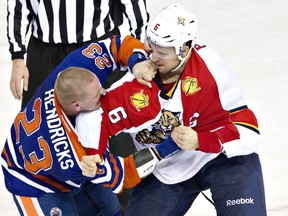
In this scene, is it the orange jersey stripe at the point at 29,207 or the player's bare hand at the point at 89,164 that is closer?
the player's bare hand at the point at 89,164

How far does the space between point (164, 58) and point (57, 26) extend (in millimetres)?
860

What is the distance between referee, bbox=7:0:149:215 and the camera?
4.37 meters

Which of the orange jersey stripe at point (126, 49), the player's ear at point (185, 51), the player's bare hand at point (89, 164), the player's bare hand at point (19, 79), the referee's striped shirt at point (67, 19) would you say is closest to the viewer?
the player's bare hand at point (89, 164)

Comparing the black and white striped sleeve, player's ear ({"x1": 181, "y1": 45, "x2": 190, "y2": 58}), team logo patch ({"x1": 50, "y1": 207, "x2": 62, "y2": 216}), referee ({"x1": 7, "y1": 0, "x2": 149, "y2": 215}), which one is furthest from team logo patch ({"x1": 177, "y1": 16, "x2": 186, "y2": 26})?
the black and white striped sleeve

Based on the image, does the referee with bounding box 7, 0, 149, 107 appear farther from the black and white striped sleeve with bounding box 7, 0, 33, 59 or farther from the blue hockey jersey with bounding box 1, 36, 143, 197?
the blue hockey jersey with bounding box 1, 36, 143, 197

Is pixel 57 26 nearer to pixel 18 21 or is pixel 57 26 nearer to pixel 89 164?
pixel 18 21

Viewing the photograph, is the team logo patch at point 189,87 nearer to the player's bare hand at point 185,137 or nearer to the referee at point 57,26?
the player's bare hand at point 185,137

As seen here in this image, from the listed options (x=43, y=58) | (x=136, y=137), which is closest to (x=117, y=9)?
(x=43, y=58)

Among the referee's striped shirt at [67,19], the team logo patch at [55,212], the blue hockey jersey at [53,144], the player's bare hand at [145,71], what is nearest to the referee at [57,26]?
the referee's striped shirt at [67,19]

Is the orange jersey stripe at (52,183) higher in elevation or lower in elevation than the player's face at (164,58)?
lower

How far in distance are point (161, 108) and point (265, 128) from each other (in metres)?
1.62

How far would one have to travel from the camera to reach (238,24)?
6.44 meters

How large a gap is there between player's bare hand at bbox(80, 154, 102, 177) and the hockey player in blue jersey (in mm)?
73

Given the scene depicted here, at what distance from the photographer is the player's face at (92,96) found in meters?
3.62
